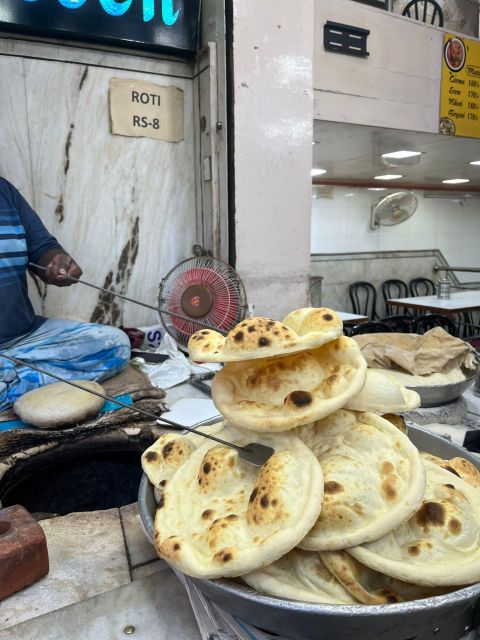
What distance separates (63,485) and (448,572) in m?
2.35

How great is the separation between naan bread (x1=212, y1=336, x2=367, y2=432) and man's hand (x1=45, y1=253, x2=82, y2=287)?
2.11 m

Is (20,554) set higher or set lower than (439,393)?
lower

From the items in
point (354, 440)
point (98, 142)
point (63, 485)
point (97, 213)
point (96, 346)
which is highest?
point (98, 142)

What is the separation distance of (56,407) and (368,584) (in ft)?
6.22

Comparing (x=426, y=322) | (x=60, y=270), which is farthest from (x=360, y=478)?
(x=426, y=322)

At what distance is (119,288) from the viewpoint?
4035mm

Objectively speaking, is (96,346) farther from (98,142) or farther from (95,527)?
(98,142)

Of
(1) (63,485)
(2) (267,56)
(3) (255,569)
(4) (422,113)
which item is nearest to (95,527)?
(3) (255,569)

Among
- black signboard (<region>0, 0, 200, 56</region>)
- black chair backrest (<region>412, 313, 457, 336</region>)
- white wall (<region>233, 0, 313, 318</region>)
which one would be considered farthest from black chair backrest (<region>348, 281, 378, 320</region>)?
black signboard (<region>0, 0, 200, 56</region>)

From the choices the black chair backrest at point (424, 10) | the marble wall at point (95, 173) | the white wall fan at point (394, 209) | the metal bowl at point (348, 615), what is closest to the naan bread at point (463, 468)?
the metal bowl at point (348, 615)

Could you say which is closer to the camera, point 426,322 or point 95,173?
point 95,173

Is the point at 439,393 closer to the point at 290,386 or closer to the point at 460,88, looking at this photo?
the point at 290,386

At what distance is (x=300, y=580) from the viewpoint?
0.79 meters

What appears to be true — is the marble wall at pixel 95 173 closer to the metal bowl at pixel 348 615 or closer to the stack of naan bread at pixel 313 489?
the stack of naan bread at pixel 313 489
